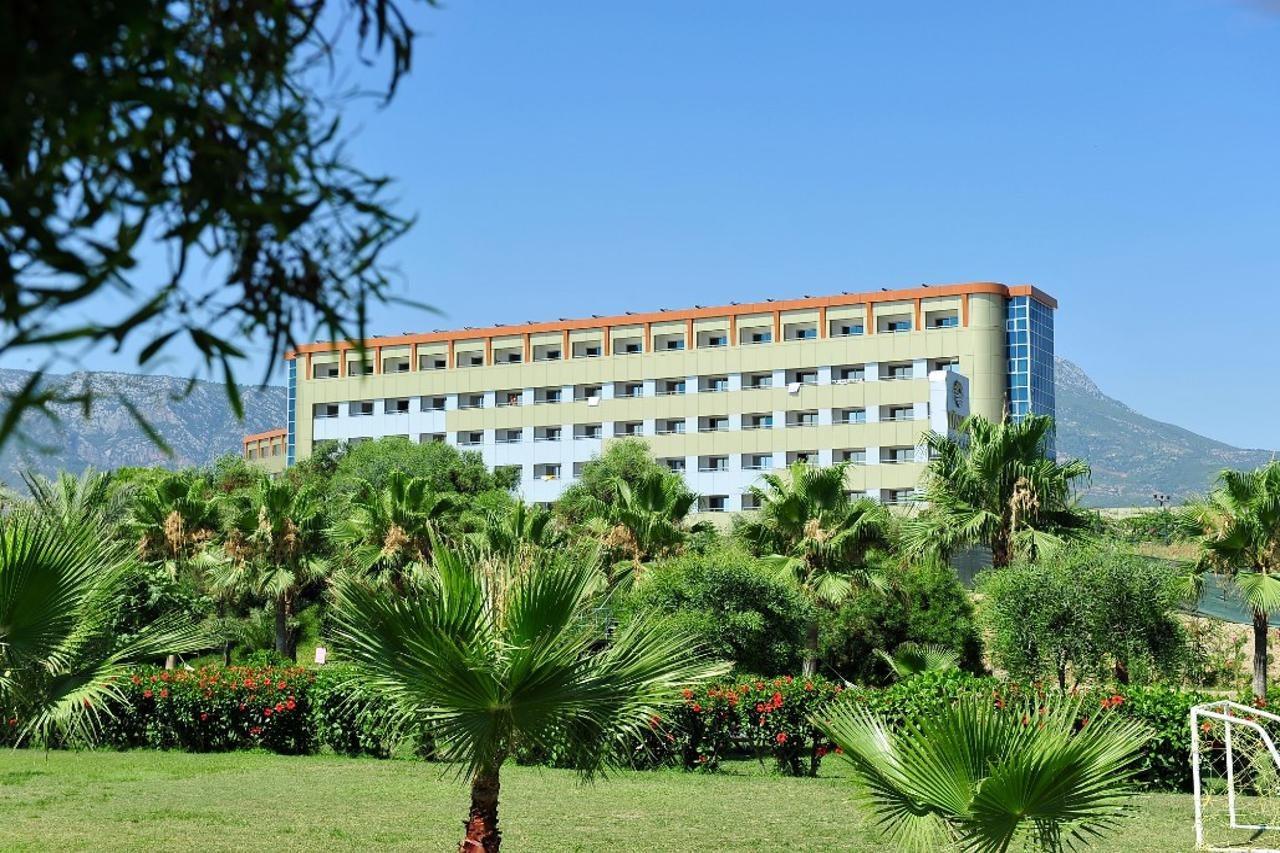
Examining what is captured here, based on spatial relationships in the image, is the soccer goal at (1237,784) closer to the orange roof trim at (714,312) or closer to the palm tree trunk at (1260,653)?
the palm tree trunk at (1260,653)

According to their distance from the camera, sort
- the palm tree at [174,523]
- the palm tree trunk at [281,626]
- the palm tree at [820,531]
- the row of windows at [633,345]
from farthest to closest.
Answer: the row of windows at [633,345], the palm tree at [174,523], the palm tree trunk at [281,626], the palm tree at [820,531]

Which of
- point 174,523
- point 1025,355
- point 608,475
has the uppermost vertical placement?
point 1025,355

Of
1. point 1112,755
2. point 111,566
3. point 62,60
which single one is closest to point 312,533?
point 111,566

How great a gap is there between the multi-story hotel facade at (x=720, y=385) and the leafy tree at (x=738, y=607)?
129ft

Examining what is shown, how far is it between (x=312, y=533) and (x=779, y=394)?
37970 mm

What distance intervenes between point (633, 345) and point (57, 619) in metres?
71.8

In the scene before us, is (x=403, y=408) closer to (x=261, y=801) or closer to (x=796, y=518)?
(x=796, y=518)

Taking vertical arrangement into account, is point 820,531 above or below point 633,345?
below

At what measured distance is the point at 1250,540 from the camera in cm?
3045

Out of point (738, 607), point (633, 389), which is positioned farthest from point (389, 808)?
point (633, 389)

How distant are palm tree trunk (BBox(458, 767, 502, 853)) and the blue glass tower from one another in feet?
220

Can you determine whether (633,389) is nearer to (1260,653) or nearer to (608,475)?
(608,475)

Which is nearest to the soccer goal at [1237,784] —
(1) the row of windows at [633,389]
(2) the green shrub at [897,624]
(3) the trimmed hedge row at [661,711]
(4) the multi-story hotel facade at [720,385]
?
(3) the trimmed hedge row at [661,711]

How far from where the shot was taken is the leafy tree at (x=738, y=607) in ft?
94.5
